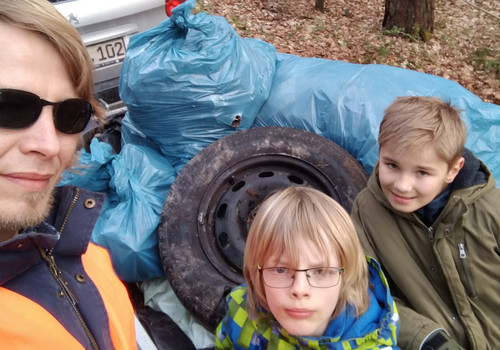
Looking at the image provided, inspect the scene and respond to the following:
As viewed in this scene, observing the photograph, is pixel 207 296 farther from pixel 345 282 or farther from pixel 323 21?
pixel 323 21

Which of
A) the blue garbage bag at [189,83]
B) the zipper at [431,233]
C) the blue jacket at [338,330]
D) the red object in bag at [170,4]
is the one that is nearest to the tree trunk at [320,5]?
the red object in bag at [170,4]

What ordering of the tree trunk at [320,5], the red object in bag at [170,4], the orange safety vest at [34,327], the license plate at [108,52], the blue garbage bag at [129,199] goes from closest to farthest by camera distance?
the orange safety vest at [34,327] → the blue garbage bag at [129,199] → the license plate at [108,52] → the red object in bag at [170,4] → the tree trunk at [320,5]

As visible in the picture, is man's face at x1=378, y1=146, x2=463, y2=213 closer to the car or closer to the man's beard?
the man's beard

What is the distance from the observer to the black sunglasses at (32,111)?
116 cm

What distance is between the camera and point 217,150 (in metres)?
2.92

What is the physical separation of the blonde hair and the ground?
448 cm

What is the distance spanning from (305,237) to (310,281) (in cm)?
14

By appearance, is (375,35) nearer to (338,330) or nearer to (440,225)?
(440,225)

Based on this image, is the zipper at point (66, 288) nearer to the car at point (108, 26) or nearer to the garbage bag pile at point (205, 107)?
the garbage bag pile at point (205, 107)

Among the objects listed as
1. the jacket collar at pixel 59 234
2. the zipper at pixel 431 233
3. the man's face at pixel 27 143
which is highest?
the man's face at pixel 27 143

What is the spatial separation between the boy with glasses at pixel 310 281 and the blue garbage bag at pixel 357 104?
5.13ft

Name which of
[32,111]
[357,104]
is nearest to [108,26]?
[357,104]

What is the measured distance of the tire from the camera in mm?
2588

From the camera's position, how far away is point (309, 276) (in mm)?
1463
